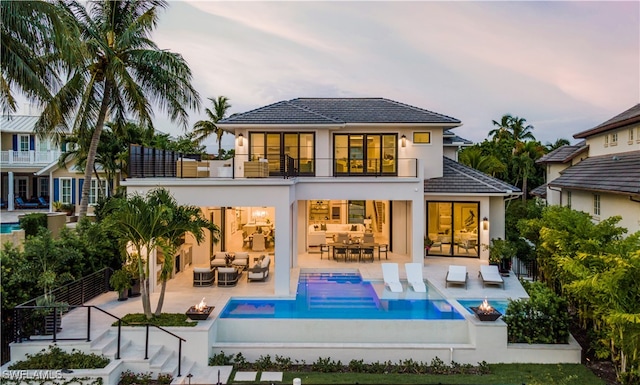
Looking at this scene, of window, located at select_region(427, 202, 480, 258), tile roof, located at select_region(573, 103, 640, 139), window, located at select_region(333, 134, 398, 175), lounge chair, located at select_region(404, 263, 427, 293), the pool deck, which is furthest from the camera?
window, located at select_region(333, 134, 398, 175)

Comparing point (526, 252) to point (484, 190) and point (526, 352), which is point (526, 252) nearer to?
point (484, 190)

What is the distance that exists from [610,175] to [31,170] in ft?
128

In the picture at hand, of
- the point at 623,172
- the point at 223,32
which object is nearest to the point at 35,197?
the point at 223,32

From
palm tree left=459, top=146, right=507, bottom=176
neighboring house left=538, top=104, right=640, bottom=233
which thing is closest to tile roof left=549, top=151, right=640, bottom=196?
neighboring house left=538, top=104, right=640, bottom=233

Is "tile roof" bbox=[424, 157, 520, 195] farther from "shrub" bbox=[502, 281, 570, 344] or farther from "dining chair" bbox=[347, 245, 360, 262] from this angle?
"shrub" bbox=[502, 281, 570, 344]

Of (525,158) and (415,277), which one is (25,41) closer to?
(415,277)

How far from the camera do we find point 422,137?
20.9 m

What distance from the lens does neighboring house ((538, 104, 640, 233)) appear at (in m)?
15.2

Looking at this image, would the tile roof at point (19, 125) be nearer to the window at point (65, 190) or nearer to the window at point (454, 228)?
the window at point (65, 190)

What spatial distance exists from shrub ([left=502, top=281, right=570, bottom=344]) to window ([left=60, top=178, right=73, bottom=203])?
102 feet

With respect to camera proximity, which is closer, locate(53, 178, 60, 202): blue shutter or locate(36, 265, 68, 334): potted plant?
locate(36, 265, 68, 334): potted plant

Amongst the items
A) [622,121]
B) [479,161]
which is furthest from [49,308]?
[479,161]

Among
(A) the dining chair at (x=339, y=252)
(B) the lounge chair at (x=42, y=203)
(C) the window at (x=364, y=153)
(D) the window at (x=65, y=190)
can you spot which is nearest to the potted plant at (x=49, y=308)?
(A) the dining chair at (x=339, y=252)

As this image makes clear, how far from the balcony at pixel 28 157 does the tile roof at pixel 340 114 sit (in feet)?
69.3
